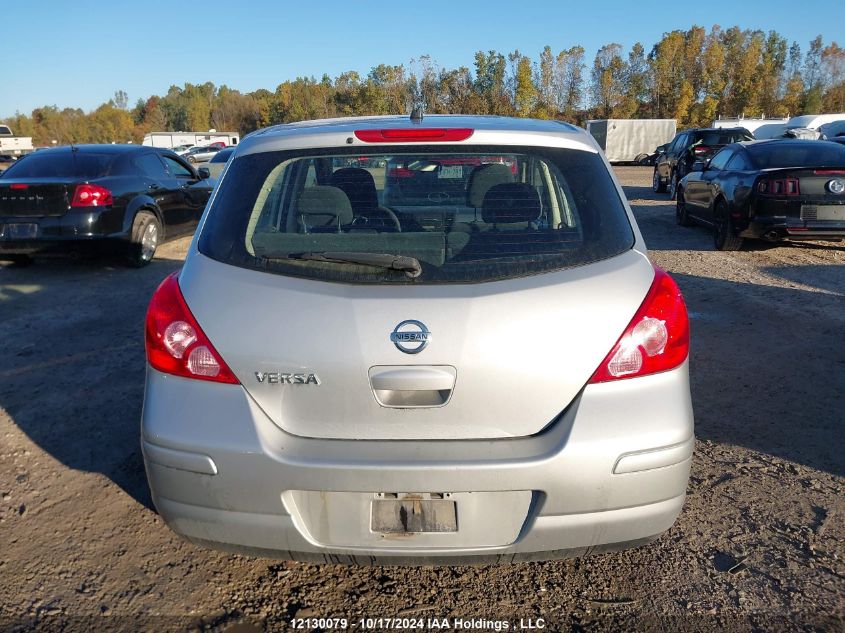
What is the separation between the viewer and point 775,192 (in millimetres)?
8461

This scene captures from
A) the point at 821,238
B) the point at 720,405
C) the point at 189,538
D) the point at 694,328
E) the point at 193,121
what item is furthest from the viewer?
the point at 193,121

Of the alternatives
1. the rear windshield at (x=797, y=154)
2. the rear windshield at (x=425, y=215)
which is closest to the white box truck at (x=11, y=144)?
the rear windshield at (x=797, y=154)

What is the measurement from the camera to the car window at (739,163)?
Result: 30.9ft

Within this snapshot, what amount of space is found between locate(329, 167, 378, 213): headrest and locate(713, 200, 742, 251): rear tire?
7.77 meters

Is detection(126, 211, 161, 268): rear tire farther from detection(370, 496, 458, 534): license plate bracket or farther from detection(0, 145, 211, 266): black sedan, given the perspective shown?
detection(370, 496, 458, 534): license plate bracket

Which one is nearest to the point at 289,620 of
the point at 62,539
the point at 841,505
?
the point at 62,539

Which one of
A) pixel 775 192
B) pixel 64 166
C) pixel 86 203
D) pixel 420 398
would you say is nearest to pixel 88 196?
pixel 86 203

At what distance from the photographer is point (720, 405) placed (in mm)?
4398

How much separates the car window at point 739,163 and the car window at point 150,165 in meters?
8.19

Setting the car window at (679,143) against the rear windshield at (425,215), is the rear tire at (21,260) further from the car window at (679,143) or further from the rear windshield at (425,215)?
the car window at (679,143)

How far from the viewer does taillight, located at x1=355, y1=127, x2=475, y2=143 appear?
2.47 meters

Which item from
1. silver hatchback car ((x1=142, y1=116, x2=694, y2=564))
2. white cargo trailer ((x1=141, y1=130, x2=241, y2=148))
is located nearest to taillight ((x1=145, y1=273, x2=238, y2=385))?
silver hatchback car ((x1=142, y1=116, x2=694, y2=564))

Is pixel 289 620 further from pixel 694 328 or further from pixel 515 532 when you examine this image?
pixel 694 328

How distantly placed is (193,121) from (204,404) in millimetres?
119393
